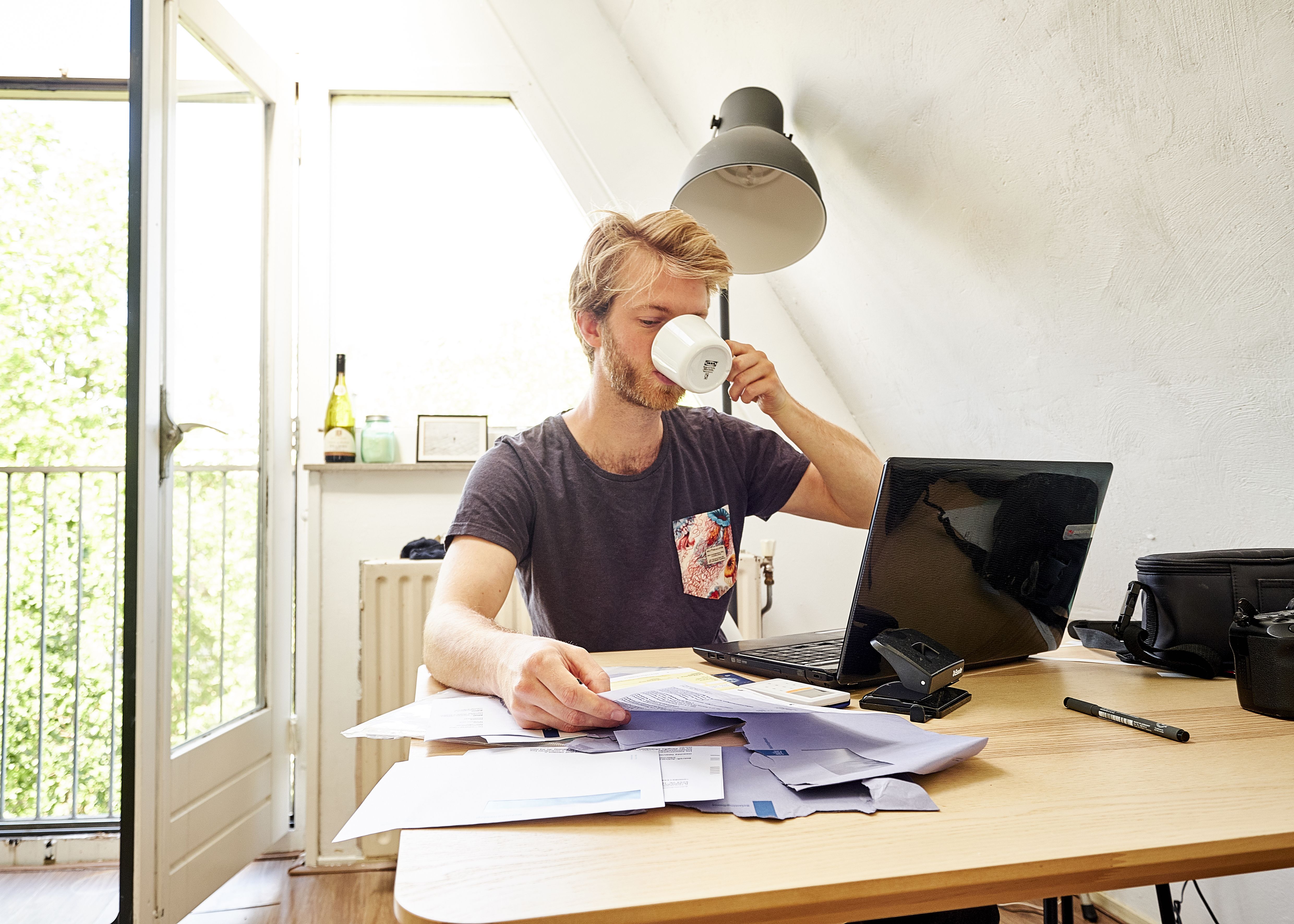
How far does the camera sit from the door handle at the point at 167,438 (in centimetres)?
169

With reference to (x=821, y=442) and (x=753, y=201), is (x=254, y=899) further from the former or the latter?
(x=753, y=201)

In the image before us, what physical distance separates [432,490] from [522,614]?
0.47m

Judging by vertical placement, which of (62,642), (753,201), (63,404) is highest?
(753,201)

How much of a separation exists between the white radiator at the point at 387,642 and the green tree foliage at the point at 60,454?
3.45 feet

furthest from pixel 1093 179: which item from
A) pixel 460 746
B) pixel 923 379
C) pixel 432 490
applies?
pixel 432 490

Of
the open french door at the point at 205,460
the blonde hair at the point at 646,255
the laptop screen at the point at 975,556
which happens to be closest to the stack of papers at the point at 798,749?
the laptop screen at the point at 975,556

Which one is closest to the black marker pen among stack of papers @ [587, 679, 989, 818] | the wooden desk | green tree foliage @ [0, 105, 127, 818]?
the wooden desk

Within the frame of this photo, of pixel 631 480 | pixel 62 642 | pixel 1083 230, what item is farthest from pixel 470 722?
pixel 62 642

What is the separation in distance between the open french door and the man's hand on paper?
1330 millimetres

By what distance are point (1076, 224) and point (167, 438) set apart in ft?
5.96

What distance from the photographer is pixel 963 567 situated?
854 mm

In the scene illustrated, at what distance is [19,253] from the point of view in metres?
2.67

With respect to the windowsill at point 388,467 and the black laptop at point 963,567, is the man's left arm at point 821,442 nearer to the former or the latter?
the black laptop at point 963,567

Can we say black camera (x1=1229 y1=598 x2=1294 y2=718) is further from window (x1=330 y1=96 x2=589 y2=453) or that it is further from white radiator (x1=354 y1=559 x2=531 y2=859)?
window (x1=330 y1=96 x2=589 y2=453)
